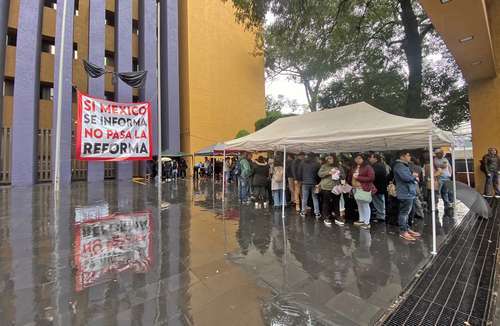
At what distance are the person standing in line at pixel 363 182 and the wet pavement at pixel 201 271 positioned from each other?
0.41 m

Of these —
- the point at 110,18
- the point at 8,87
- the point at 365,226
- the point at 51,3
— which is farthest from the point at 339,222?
the point at 51,3

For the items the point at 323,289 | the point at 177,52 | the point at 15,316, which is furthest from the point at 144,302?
the point at 177,52

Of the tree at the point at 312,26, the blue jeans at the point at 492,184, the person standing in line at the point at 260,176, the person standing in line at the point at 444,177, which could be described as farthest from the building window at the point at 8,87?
the blue jeans at the point at 492,184

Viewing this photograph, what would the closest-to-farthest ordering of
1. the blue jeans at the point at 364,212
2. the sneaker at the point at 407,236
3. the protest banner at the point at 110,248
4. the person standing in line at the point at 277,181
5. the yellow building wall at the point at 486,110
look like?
the protest banner at the point at 110,248 → the sneaker at the point at 407,236 → the blue jeans at the point at 364,212 → the person standing in line at the point at 277,181 → the yellow building wall at the point at 486,110

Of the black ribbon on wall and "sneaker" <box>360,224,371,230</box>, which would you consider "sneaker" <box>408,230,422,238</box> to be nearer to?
"sneaker" <box>360,224,371,230</box>

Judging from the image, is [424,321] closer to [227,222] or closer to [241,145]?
[227,222]

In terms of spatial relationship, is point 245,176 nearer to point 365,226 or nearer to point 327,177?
point 327,177

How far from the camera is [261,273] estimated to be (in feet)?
11.3

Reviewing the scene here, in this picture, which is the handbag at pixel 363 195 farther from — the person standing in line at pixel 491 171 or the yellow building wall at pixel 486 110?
→ the yellow building wall at pixel 486 110

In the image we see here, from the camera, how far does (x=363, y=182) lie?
5.38m

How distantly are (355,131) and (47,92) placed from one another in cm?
2074

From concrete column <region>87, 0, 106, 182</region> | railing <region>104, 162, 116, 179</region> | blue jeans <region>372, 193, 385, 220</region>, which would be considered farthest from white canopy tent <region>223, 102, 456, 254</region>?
railing <region>104, 162, 116, 179</region>

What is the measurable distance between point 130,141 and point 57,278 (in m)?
6.67

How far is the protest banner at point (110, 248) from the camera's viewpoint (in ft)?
11.4
